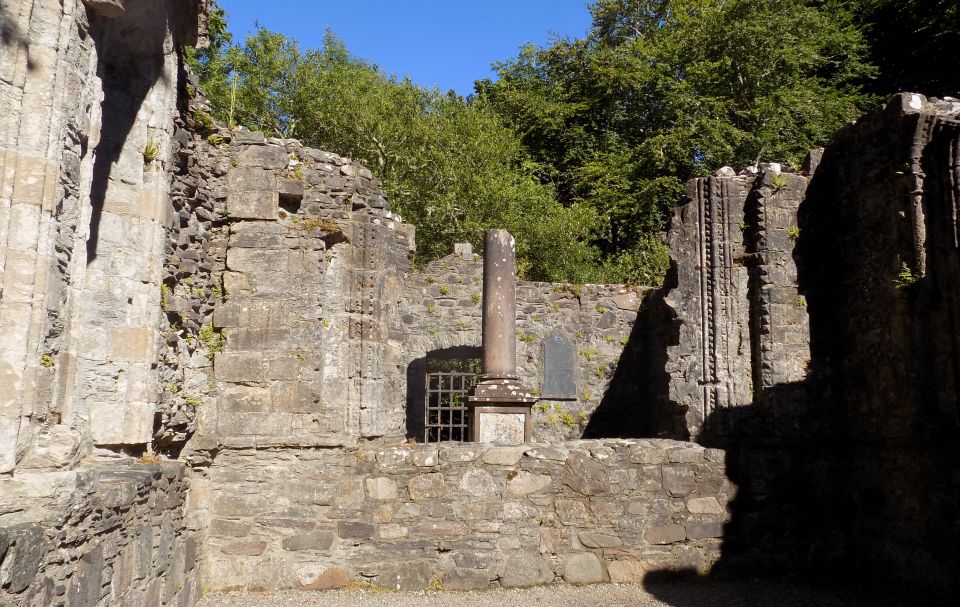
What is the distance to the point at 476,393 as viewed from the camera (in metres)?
9.70

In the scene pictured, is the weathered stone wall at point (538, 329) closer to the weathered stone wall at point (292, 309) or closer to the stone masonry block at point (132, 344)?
the weathered stone wall at point (292, 309)

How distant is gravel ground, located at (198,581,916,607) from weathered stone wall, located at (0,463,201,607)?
3.27 ft

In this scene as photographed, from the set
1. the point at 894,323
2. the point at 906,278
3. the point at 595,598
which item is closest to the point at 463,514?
the point at 595,598

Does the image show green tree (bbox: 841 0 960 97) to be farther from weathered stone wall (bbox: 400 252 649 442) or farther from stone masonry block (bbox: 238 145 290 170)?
stone masonry block (bbox: 238 145 290 170)

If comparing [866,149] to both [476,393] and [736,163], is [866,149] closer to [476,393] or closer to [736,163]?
[476,393]

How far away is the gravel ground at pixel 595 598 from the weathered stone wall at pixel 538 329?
5899 mm

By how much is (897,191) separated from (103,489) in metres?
7.00

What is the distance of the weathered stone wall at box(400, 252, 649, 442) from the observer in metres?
13.4

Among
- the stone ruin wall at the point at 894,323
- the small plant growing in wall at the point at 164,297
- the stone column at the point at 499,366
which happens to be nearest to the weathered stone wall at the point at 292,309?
the small plant growing in wall at the point at 164,297

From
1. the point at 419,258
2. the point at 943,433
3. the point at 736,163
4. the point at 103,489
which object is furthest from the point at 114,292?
the point at 736,163

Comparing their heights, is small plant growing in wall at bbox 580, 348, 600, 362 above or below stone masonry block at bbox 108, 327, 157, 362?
above

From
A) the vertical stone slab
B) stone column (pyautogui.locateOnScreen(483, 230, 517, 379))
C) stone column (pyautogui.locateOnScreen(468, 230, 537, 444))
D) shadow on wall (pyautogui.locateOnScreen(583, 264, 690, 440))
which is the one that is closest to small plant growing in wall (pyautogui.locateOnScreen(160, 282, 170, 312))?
stone column (pyautogui.locateOnScreen(468, 230, 537, 444))

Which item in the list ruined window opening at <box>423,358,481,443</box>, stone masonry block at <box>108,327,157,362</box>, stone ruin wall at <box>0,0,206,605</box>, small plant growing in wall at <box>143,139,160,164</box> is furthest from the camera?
ruined window opening at <box>423,358,481,443</box>

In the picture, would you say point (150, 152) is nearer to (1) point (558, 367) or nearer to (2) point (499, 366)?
(2) point (499, 366)
